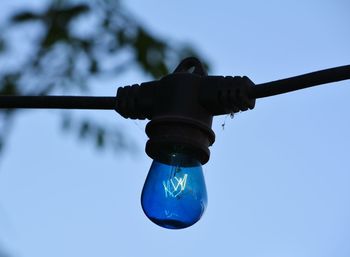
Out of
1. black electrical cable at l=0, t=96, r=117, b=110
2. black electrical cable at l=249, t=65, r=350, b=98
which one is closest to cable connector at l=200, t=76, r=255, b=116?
black electrical cable at l=249, t=65, r=350, b=98

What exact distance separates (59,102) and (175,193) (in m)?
0.42

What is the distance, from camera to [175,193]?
1840mm

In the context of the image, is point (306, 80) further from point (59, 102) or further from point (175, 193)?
point (59, 102)

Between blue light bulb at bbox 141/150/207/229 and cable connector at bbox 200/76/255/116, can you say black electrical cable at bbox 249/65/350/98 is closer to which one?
cable connector at bbox 200/76/255/116

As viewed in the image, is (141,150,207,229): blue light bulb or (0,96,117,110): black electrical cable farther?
(0,96,117,110): black electrical cable

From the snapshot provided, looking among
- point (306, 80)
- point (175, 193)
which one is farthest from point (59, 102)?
point (306, 80)

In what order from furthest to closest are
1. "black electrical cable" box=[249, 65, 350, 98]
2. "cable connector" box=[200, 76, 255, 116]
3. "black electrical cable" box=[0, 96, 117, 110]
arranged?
"black electrical cable" box=[0, 96, 117, 110]
"cable connector" box=[200, 76, 255, 116]
"black electrical cable" box=[249, 65, 350, 98]

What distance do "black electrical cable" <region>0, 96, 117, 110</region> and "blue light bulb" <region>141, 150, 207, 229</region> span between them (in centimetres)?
21

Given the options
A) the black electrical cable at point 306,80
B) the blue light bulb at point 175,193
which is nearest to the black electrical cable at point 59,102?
the blue light bulb at point 175,193

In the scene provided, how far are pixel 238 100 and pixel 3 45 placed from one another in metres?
2.49

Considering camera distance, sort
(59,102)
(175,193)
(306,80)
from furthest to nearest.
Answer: (59,102)
(175,193)
(306,80)

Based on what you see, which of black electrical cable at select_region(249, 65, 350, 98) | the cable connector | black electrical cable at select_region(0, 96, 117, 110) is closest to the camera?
black electrical cable at select_region(249, 65, 350, 98)

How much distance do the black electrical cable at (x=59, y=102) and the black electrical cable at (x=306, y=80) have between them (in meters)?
0.43

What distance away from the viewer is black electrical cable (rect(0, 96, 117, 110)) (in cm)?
200
